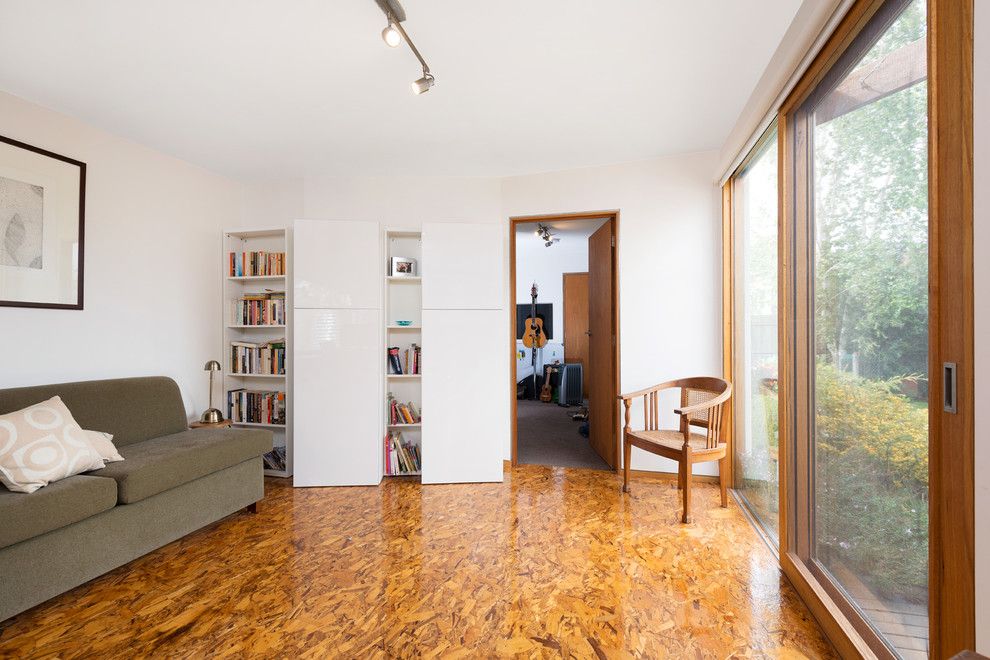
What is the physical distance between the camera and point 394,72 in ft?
7.79

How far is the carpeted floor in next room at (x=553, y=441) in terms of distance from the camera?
4043mm

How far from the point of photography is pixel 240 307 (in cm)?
387

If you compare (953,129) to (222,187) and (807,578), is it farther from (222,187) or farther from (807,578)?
(222,187)

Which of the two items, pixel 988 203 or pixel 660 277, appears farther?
pixel 660 277

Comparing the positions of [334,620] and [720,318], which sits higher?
[720,318]

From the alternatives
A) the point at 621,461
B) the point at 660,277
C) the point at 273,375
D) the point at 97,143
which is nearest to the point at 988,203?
the point at 660,277

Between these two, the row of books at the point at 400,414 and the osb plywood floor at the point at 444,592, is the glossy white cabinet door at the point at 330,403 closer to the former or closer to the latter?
the row of books at the point at 400,414

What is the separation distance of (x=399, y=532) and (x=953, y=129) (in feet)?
9.31

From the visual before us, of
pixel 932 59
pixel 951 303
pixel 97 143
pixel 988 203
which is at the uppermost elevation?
pixel 97 143

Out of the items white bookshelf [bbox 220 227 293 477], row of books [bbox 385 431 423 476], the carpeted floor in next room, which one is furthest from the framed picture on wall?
the carpeted floor in next room

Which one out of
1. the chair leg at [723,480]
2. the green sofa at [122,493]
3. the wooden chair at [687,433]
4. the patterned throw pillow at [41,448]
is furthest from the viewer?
the chair leg at [723,480]

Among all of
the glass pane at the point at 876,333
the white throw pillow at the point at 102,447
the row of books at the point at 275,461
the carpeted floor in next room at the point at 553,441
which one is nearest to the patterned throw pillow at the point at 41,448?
the white throw pillow at the point at 102,447

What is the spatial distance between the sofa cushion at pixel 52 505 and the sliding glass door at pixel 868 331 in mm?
3044

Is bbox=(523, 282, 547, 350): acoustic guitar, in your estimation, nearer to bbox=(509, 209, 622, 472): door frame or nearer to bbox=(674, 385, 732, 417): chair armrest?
bbox=(509, 209, 622, 472): door frame
